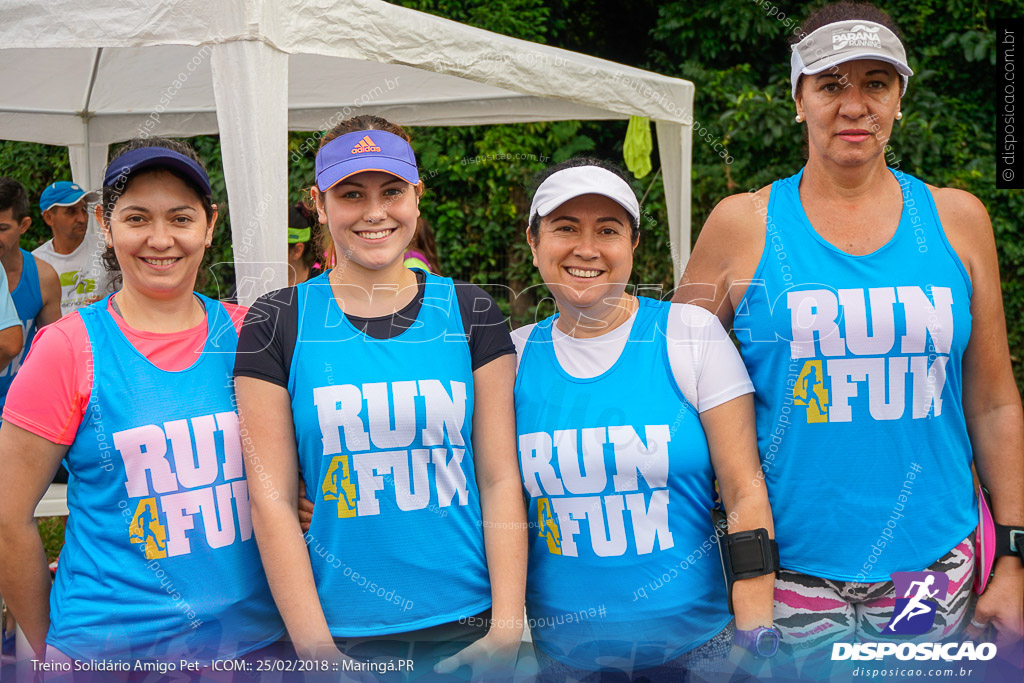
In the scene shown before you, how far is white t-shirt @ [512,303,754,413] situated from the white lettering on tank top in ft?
0.55

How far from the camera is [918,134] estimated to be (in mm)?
6742

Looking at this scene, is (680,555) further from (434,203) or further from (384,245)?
(434,203)

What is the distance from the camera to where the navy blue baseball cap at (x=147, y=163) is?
1850mm

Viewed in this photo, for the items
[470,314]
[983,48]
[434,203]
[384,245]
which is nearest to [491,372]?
[470,314]

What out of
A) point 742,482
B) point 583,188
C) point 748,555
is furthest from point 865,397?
point 583,188

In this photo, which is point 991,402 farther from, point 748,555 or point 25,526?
point 25,526

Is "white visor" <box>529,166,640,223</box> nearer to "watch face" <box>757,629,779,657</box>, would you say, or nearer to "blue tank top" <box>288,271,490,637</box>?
"blue tank top" <box>288,271,490,637</box>

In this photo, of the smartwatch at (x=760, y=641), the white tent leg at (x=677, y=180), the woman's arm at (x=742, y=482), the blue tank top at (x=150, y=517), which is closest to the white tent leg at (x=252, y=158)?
the blue tank top at (x=150, y=517)

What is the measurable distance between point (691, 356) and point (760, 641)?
2.02 feet

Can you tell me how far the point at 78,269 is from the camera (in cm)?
469

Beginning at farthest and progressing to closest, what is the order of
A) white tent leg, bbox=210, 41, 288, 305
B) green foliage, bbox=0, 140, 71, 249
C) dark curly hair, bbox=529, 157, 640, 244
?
1. green foliage, bbox=0, 140, 71, 249
2. white tent leg, bbox=210, 41, 288, 305
3. dark curly hair, bbox=529, 157, 640, 244

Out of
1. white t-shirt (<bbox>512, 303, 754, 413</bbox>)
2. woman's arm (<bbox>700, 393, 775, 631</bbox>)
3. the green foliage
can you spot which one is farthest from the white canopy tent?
the green foliage

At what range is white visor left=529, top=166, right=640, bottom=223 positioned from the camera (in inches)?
73.4

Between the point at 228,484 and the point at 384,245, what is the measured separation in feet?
2.04
